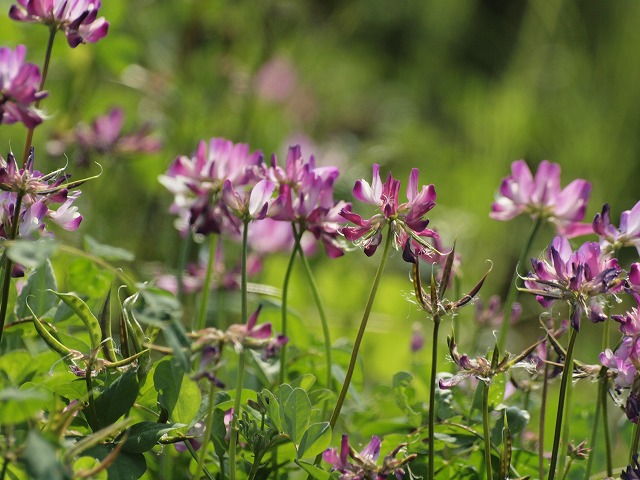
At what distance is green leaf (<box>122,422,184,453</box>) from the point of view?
24.5 inches

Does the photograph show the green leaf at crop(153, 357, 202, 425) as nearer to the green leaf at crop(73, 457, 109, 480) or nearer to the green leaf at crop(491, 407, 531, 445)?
the green leaf at crop(73, 457, 109, 480)

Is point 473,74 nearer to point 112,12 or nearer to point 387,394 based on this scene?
point 112,12

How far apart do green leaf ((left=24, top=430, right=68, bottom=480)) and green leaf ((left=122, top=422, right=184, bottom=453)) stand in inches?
5.6

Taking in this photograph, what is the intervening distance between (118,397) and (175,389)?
0.13ft

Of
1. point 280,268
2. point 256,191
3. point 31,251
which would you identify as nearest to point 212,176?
point 256,191

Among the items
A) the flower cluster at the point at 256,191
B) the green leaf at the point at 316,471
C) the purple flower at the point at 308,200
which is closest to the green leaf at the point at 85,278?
the flower cluster at the point at 256,191

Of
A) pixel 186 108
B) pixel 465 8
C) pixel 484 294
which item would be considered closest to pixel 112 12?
pixel 186 108

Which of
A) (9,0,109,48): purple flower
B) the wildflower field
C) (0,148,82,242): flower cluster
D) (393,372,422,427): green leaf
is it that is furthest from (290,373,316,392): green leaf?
(9,0,109,48): purple flower

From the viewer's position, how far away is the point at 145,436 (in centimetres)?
63

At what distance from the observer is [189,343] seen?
0.58 m

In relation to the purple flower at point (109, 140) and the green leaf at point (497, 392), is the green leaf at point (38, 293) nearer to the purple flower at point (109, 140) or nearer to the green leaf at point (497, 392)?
the green leaf at point (497, 392)

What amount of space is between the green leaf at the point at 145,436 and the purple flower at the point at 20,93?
0.22m

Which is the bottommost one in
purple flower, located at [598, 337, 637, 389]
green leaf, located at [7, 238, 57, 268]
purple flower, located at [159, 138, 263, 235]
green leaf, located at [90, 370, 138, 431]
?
green leaf, located at [90, 370, 138, 431]

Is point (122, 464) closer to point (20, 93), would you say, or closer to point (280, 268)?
point (20, 93)
